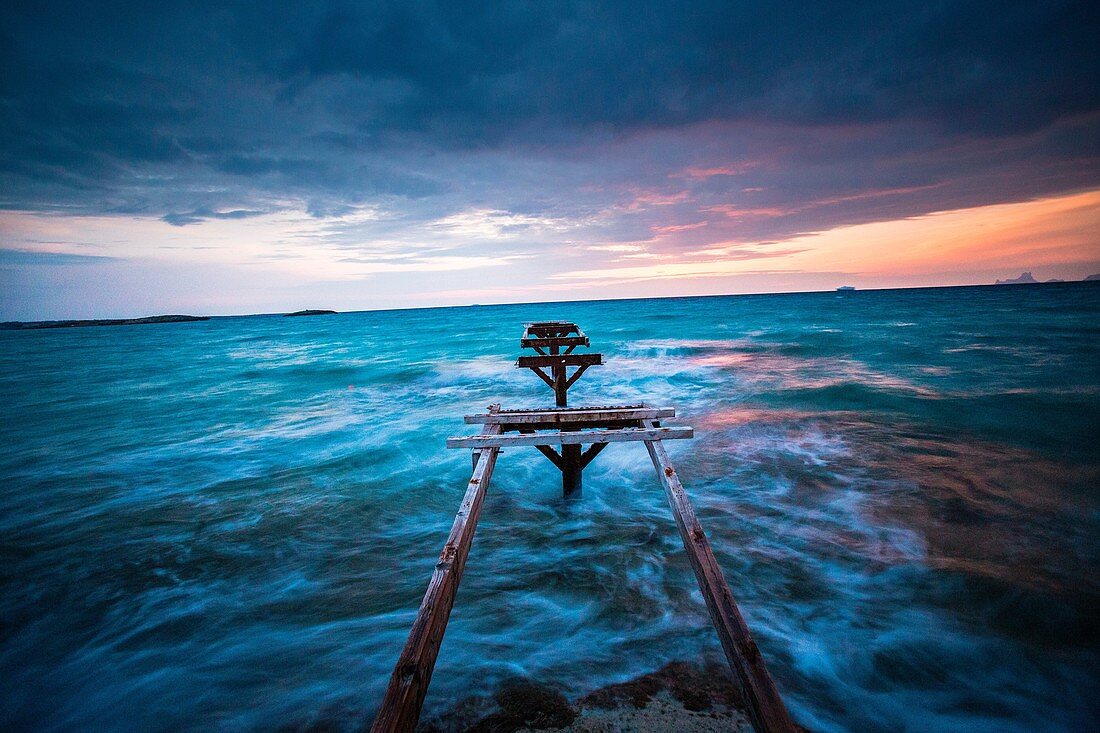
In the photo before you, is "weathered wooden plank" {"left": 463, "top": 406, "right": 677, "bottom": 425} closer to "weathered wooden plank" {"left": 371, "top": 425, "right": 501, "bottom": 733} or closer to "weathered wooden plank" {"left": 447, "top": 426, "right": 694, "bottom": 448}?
"weathered wooden plank" {"left": 447, "top": 426, "right": 694, "bottom": 448}

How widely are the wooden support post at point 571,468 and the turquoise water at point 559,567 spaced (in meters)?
0.25

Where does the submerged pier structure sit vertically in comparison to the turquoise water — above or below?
above

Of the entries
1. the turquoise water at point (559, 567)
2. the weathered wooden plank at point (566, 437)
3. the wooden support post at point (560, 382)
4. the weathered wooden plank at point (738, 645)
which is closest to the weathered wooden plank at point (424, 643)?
the weathered wooden plank at point (566, 437)

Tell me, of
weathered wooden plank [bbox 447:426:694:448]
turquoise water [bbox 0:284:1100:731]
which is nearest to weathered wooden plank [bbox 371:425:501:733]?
weathered wooden plank [bbox 447:426:694:448]

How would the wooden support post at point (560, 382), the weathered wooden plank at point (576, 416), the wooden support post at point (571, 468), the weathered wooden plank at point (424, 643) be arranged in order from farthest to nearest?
the wooden support post at point (560, 382)
the wooden support post at point (571, 468)
the weathered wooden plank at point (576, 416)
the weathered wooden plank at point (424, 643)

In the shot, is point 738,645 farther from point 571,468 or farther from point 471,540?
point 571,468

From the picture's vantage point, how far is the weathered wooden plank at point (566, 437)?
14.6ft

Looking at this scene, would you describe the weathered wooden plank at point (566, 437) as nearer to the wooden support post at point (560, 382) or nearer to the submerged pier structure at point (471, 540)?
the submerged pier structure at point (471, 540)

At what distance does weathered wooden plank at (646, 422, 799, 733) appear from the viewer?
212cm

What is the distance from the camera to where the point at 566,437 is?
4.55 metres

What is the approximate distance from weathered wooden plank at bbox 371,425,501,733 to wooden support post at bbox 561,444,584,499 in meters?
3.22

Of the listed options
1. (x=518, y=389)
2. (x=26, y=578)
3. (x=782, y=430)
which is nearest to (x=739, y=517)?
(x=782, y=430)

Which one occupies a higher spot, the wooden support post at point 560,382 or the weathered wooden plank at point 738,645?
the wooden support post at point 560,382

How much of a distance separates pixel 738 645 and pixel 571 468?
14.6ft
